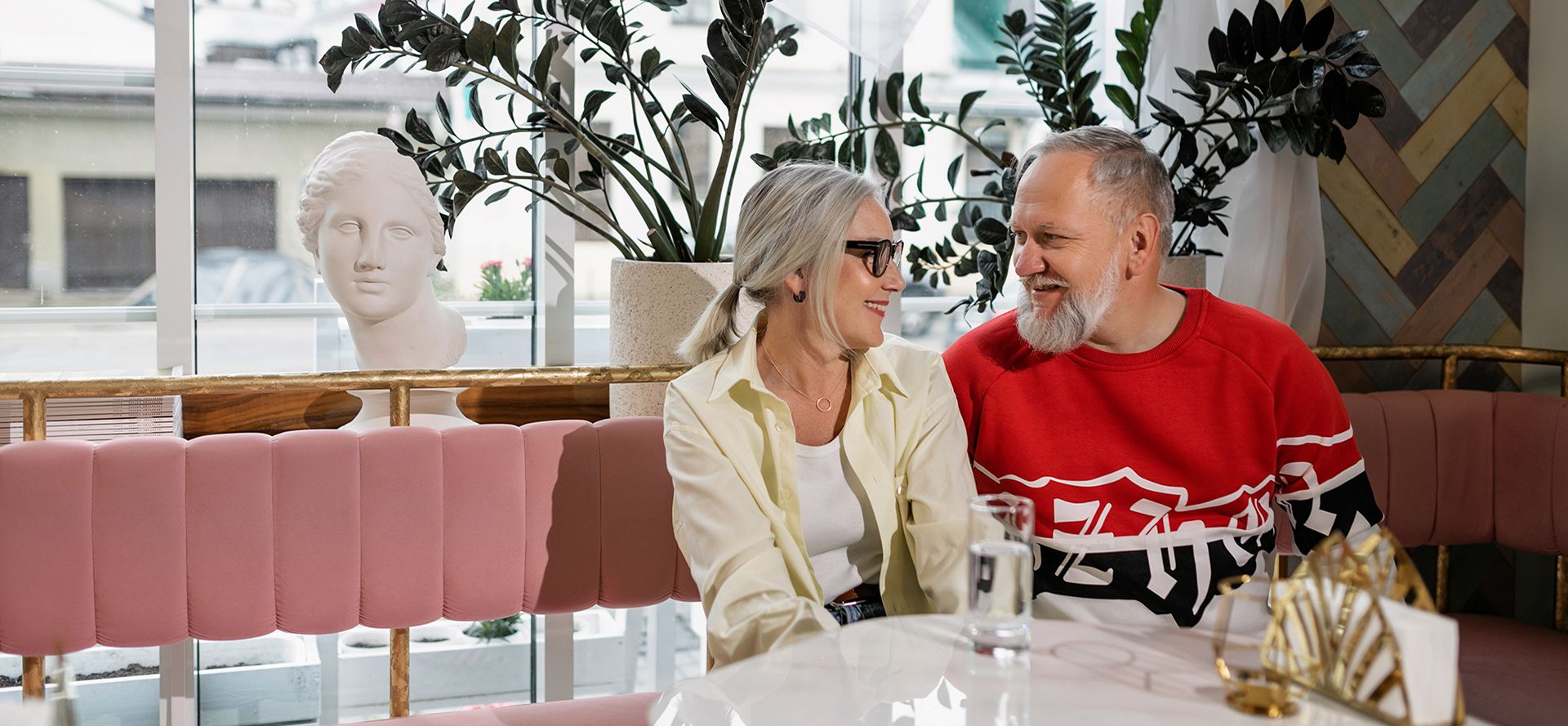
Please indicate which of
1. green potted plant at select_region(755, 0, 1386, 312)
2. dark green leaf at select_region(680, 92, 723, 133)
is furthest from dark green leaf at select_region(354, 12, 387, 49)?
green potted plant at select_region(755, 0, 1386, 312)

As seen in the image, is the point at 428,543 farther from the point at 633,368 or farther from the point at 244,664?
the point at 244,664

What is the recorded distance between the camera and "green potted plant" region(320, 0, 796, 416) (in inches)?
100

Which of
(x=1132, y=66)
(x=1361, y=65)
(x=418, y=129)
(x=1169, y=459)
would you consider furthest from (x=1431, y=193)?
(x=418, y=129)

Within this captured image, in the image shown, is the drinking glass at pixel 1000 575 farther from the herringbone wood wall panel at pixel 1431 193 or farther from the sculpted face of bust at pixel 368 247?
the herringbone wood wall panel at pixel 1431 193

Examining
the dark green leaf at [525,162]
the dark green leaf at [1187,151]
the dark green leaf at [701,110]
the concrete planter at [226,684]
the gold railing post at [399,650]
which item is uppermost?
the dark green leaf at [701,110]

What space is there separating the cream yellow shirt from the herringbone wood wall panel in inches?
67.7

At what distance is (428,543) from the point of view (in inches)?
90.5

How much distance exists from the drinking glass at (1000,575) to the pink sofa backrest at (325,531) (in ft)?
3.61

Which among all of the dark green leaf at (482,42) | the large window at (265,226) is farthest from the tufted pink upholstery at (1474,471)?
the dark green leaf at (482,42)

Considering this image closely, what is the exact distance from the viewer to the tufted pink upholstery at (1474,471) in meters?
2.78

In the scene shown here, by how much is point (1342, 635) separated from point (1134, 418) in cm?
95

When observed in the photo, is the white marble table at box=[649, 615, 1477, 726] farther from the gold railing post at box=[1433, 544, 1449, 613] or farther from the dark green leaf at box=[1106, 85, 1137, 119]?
the gold railing post at box=[1433, 544, 1449, 613]

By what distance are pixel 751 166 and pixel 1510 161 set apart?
2076 mm

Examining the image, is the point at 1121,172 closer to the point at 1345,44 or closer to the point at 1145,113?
the point at 1345,44
